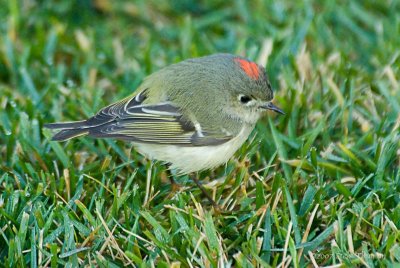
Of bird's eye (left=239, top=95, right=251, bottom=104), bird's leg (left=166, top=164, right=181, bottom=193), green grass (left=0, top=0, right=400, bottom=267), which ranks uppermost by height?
bird's eye (left=239, top=95, right=251, bottom=104)

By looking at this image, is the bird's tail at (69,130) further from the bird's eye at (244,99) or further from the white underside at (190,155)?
the bird's eye at (244,99)

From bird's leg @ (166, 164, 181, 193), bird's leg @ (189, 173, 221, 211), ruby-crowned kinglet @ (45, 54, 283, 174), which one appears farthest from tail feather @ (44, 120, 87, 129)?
bird's leg @ (189, 173, 221, 211)

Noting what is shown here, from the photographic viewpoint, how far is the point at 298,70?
3.88 m

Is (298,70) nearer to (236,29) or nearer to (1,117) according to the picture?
(236,29)

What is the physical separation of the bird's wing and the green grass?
0.16 meters

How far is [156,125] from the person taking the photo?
309 centimetres

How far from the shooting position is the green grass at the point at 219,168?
8.58ft

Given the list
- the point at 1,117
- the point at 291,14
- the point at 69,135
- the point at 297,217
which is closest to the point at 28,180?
the point at 69,135

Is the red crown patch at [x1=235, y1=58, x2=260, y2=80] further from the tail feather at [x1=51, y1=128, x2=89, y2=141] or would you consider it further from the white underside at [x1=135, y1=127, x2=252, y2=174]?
the tail feather at [x1=51, y1=128, x2=89, y2=141]

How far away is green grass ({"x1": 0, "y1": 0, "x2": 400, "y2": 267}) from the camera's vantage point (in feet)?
8.58

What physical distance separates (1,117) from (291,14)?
7.51 feet

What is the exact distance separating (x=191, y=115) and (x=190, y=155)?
207 millimetres

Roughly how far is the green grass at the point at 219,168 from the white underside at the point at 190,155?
0.24 feet

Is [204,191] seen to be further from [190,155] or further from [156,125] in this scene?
[156,125]
